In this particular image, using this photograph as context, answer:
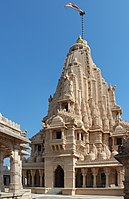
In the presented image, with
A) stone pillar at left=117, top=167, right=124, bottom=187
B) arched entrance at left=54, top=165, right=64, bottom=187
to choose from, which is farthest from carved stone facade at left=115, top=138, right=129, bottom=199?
arched entrance at left=54, top=165, right=64, bottom=187

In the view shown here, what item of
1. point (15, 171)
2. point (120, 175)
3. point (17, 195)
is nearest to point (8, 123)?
point (15, 171)

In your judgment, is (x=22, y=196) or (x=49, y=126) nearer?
(x=22, y=196)

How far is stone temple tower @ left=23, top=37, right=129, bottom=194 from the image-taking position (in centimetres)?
3825

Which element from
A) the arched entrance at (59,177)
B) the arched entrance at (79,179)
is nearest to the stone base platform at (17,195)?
the arched entrance at (79,179)

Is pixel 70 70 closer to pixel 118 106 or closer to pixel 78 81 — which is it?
pixel 78 81

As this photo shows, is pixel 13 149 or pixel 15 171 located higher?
pixel 13 149

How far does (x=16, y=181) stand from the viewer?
68.8 feet

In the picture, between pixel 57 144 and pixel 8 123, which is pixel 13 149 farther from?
pixel 57 144

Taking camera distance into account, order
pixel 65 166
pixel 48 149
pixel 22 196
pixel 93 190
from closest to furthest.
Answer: pixel 22 196
pixel 93 190
pixel 65 166
pixel 48 149

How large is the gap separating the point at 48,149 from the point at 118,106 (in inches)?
614

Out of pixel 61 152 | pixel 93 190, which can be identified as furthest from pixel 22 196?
pixel 61 152

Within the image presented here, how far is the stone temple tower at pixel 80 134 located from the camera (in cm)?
3825

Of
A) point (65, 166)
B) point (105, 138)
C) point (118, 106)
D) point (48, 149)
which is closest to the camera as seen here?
point (65, 166)

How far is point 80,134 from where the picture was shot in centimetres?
4203
